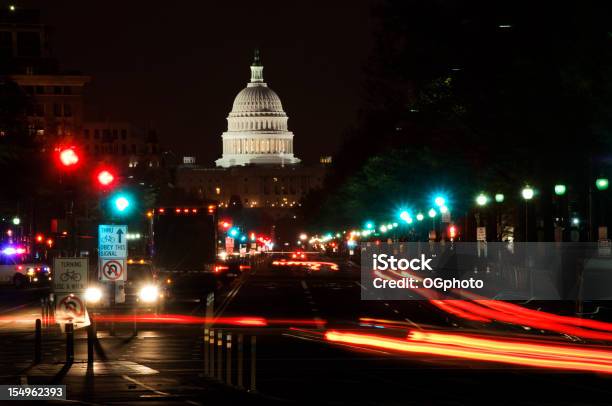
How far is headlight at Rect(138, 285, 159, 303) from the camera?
44219 mm

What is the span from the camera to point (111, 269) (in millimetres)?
34031

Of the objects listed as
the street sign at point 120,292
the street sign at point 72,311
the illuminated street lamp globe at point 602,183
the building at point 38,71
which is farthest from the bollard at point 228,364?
the building at point 38,71

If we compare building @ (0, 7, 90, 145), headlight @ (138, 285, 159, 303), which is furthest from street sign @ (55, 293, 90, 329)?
building @ (0, 7, 90, 145)

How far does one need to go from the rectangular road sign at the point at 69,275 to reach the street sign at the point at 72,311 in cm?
27

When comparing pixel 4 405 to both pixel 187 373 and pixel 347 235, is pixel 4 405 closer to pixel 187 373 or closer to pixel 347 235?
pixel 187 373

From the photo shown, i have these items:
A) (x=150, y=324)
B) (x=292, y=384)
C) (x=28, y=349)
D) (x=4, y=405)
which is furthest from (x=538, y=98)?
(x=4, y=405)

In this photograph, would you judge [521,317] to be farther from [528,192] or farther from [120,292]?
[528,192]

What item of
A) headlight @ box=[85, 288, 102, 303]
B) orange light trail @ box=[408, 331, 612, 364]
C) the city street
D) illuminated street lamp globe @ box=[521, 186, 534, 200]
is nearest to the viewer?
the city street

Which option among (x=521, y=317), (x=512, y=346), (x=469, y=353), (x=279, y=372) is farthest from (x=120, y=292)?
(x=279, y=372)

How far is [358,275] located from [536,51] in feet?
151

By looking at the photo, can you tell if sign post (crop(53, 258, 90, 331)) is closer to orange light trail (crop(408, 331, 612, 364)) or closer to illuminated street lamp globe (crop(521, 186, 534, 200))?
orange light trail (crop(408, 331, 612, 364))

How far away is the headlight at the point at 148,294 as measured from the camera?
4422cm

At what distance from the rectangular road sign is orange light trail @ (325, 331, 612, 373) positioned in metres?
6.40

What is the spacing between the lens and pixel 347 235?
196 meters
